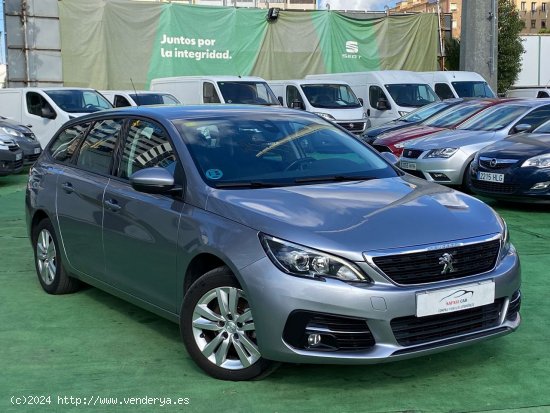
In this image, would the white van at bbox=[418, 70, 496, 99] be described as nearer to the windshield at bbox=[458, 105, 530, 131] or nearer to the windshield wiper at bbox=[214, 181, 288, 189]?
the windshield at bbox=[458, 105, 530, 131]

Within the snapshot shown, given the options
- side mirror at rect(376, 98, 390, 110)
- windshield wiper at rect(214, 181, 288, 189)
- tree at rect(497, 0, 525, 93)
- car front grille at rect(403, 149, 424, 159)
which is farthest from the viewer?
tree at rect(497, 0, 525, 93)

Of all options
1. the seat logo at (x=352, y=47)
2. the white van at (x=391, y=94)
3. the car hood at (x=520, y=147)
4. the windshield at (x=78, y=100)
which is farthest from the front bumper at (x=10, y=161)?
the seat logo at (x=352, y=47)

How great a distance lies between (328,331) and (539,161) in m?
6.51

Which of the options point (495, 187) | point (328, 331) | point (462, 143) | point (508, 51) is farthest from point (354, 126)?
point (508, 51)

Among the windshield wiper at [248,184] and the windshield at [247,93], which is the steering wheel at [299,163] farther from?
the windshield at [247,93]

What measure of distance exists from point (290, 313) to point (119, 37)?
22.7 m

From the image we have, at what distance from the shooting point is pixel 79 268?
209 inches

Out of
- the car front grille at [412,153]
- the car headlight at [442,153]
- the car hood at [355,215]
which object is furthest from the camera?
the car front grille at [412,153]

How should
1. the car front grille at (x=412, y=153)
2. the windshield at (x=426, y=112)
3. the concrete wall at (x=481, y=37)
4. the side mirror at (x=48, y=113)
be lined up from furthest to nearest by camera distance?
the concrete wall at (x=481, y=37) → the side mirror at (x=48, y=113) → the windshield at (x=426, y=112) → the car front grille at (x=412, y=153)

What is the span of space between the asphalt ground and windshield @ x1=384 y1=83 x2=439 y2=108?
47.7 ft

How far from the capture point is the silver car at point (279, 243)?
3566 millimetres

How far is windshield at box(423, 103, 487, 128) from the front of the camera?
1270 centimetres

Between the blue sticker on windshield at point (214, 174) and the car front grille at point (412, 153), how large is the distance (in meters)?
7.29

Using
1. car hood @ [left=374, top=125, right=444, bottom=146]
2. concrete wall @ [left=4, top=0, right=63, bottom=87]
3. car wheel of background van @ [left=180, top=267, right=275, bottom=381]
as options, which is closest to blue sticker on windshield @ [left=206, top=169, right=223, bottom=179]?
car wheel of background van @ [left=180, top=267, right=275, bottom=381]
